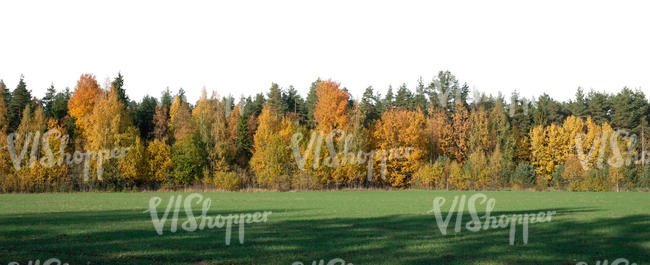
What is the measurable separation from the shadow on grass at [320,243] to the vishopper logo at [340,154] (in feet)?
144

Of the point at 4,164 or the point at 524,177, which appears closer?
the point at 4,164

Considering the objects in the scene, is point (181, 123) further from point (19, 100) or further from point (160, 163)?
point (19, 100)

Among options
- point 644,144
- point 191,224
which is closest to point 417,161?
point 644,144

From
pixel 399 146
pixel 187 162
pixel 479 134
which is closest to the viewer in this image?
pixel 187 162

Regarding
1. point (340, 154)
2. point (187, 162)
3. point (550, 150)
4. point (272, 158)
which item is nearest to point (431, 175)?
point (340, 154)

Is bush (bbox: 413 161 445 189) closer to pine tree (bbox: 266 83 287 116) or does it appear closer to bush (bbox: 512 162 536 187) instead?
bush (bbox: 512 162 536 187)

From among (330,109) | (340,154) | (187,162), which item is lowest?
(187,162)

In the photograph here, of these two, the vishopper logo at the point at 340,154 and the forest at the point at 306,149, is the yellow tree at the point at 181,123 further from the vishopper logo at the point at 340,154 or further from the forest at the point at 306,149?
the vishopper logo at the point at 340,154

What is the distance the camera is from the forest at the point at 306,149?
191 ft

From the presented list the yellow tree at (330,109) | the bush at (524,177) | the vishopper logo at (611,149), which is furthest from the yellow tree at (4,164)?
the vishopper logo at (611,149)

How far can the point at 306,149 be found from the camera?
6612cm

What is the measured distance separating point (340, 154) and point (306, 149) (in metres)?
5.27

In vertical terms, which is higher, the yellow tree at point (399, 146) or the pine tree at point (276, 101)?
the pine tree at point (276, 101)

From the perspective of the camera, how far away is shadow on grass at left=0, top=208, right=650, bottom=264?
40.2 ft
